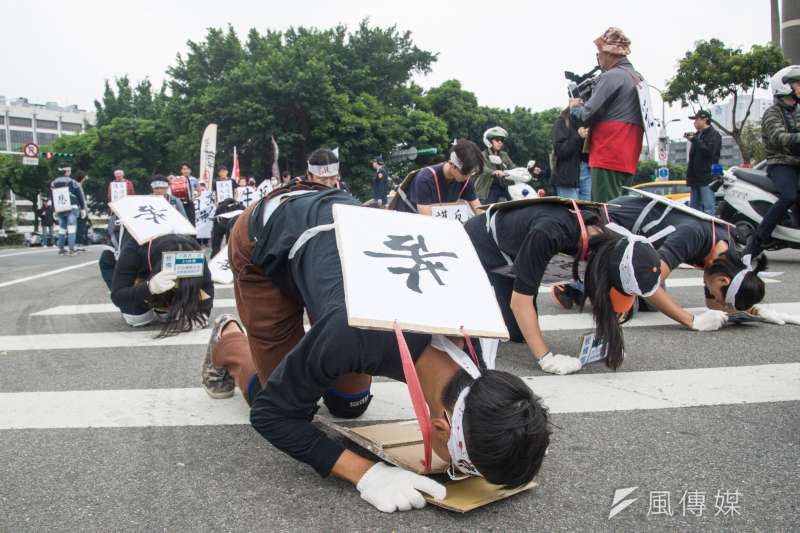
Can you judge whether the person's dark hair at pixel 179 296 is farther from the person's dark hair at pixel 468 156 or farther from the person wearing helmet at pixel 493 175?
the person wearing helmet at pixel 493 175

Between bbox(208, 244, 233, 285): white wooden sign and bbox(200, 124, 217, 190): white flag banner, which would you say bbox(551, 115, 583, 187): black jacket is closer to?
bbox(208, 244, 233, 285): white wooden sign

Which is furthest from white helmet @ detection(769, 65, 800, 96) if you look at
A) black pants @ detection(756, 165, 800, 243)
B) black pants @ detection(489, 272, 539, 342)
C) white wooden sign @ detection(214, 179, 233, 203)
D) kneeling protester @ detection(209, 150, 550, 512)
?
white wooden sign @ detection(214, 179, 233, 203)

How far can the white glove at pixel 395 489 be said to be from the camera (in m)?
2.13

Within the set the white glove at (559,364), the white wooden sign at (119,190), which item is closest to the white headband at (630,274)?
the white glove at (559,364)

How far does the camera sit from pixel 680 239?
4387 millimetres

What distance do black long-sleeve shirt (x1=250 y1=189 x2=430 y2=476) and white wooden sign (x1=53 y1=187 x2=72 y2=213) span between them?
12.5 meters

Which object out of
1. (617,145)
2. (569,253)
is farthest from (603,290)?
(617,145)

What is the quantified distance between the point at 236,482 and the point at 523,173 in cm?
615

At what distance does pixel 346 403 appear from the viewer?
118 inches

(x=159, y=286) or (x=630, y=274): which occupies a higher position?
(x=630, y=274)

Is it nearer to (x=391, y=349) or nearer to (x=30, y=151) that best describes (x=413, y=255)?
(x=391, y=349)

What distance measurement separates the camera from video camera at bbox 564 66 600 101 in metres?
6.39

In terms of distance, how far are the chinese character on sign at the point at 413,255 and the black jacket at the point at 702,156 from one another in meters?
8.17

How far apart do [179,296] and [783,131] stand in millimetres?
5542
